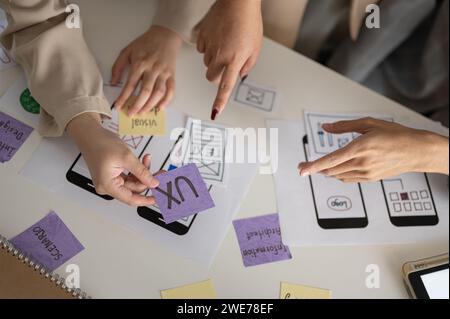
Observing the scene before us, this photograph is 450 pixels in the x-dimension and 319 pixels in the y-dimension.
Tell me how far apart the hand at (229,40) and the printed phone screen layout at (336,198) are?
0.70 feet

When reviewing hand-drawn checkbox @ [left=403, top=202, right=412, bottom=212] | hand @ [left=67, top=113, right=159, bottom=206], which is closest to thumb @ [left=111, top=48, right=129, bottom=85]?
hand @ [left=67, top=113, right=159, bottom=206]

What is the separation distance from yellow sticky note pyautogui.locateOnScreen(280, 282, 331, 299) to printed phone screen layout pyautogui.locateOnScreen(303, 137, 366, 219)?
118 millimetres

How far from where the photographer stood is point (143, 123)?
A: 2.47 ft

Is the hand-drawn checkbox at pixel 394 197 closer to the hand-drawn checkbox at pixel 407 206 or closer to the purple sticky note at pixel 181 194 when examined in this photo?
the hand-drawn checkbox at pixel 407 206

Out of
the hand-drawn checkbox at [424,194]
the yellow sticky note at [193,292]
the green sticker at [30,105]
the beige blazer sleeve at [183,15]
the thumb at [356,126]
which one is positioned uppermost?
the beige blazer sleeve at [183,15]

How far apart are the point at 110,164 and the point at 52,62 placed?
0.62 ft

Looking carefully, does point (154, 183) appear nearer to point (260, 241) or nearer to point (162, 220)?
point (162, 220)

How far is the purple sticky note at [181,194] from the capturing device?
0.68 meters

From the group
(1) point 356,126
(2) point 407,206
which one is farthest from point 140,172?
(2) point 407,206

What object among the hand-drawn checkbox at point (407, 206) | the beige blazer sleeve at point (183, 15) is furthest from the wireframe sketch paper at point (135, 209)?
the hand-drawn checkbox at point (407, 206)

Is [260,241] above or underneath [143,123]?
underneath

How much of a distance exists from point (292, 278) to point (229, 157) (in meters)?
0.22

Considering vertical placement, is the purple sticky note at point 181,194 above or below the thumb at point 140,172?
below

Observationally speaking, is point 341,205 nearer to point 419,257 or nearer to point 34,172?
point 419,257
